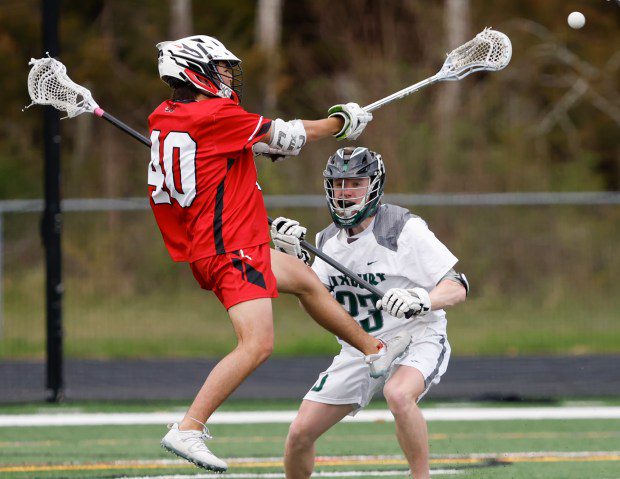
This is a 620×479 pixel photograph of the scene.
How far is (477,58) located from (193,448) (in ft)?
9.55

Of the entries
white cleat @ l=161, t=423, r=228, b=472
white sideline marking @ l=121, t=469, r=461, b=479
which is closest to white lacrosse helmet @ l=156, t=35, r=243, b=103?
white cleat @ l=161, t=423, r=228, b=472

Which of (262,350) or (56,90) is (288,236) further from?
(56,90)

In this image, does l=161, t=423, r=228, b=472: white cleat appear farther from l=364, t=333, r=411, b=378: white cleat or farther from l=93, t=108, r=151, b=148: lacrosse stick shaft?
l=93, t=108, r=151, b=148: lacrosse stick shaft

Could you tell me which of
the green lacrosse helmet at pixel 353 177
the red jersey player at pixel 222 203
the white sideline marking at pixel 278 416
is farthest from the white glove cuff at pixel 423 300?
the white sideline marking at pixel 278 416

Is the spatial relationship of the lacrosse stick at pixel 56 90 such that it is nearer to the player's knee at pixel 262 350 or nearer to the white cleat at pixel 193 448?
the player's knee at pixel 262 350

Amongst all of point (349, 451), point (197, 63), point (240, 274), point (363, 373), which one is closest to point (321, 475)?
point (349, 451)

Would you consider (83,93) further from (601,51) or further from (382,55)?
(601,51)

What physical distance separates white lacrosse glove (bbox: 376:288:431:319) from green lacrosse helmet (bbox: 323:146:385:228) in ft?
1.47

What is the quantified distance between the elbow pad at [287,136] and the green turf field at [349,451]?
2130mm

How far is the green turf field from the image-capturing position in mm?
7570

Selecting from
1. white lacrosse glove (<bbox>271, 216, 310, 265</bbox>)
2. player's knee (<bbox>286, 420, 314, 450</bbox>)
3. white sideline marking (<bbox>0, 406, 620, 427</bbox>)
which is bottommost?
white sideline marking (<bbox>0, 406, 620, 427</bbox>)

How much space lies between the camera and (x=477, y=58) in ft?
24.2

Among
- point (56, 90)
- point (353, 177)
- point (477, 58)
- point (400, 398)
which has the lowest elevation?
point (400, 398)

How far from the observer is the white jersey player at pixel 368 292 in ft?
20.6
